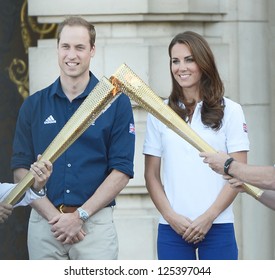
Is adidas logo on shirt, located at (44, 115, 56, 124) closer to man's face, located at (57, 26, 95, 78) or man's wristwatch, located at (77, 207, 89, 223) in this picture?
man's face, located at (57, 26, 95, 78)

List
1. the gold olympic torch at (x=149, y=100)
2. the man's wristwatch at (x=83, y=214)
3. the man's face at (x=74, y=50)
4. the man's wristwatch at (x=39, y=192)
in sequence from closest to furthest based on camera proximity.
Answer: the gold olympic torch at (x=149, y=100) → the man's wristwatch at (x=39, y=192) → the man's wristwatch at (x=83, y=214) → the man's face at (x=74, y=50)

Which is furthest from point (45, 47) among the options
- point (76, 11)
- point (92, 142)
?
point (92, 142)

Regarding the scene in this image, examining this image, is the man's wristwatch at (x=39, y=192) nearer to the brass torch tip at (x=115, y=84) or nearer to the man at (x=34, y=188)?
the man at (x=34, y=188)

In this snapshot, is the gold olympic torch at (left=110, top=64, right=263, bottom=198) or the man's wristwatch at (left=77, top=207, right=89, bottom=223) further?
the man's wristwatch at (left=77, top=207, right=89, bottom=223)

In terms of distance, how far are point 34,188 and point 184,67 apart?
120 centimetres

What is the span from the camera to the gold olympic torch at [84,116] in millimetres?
7418

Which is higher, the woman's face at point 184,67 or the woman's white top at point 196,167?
the woman's face at point 184,67

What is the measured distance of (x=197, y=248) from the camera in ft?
26.3

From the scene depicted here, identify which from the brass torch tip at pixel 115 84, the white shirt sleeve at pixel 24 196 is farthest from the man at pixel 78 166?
the brass torch tip at pixel 115 84

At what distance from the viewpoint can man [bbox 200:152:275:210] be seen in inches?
287

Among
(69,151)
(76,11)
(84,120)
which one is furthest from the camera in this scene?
(76,11)

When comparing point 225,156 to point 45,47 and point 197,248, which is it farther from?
point 45,47

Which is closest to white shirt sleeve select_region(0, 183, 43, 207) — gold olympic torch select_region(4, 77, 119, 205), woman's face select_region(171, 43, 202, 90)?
gold olympic torch select_region(4, 77, 119, 205)
